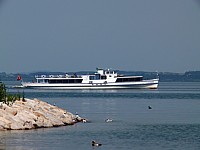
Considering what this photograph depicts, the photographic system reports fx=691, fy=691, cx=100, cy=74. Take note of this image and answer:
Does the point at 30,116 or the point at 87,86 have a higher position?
the point at 87,86

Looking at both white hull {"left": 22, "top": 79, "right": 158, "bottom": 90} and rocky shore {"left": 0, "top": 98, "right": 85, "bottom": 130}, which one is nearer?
rocky shore {"left": 0, "top": 98, "right": 85, "bottom": 130}

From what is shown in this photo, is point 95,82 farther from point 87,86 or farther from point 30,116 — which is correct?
point 30,116

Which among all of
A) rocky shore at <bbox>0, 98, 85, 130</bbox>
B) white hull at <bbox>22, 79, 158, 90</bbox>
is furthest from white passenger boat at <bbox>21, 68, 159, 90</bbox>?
rocky shore at <bbox>0, 98, 85, 130</bbox>

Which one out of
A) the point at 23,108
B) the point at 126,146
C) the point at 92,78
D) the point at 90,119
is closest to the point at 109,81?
the point at 92,78

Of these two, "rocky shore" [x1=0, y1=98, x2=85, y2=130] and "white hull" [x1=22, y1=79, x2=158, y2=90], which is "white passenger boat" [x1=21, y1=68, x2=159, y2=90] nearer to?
"white hull" [x1=22, y1=79, x2=158, y2=90]

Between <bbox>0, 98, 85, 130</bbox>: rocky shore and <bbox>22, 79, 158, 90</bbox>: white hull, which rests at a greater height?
<bbox>22, 79, 158, 90</bbox>: white hull

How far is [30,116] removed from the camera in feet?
133

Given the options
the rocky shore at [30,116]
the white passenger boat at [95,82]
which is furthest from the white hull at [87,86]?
the rocky shore at [30,116]

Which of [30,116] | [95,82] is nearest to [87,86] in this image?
[95,82]

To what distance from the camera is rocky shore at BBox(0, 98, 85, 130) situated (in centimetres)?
3869

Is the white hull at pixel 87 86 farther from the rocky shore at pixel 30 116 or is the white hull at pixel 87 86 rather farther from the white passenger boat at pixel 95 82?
the rocky shore at pixel 30 116

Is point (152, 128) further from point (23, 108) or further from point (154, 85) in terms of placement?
point (154, 85)

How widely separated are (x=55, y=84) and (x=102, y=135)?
99263 mm

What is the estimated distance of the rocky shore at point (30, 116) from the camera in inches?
1523
